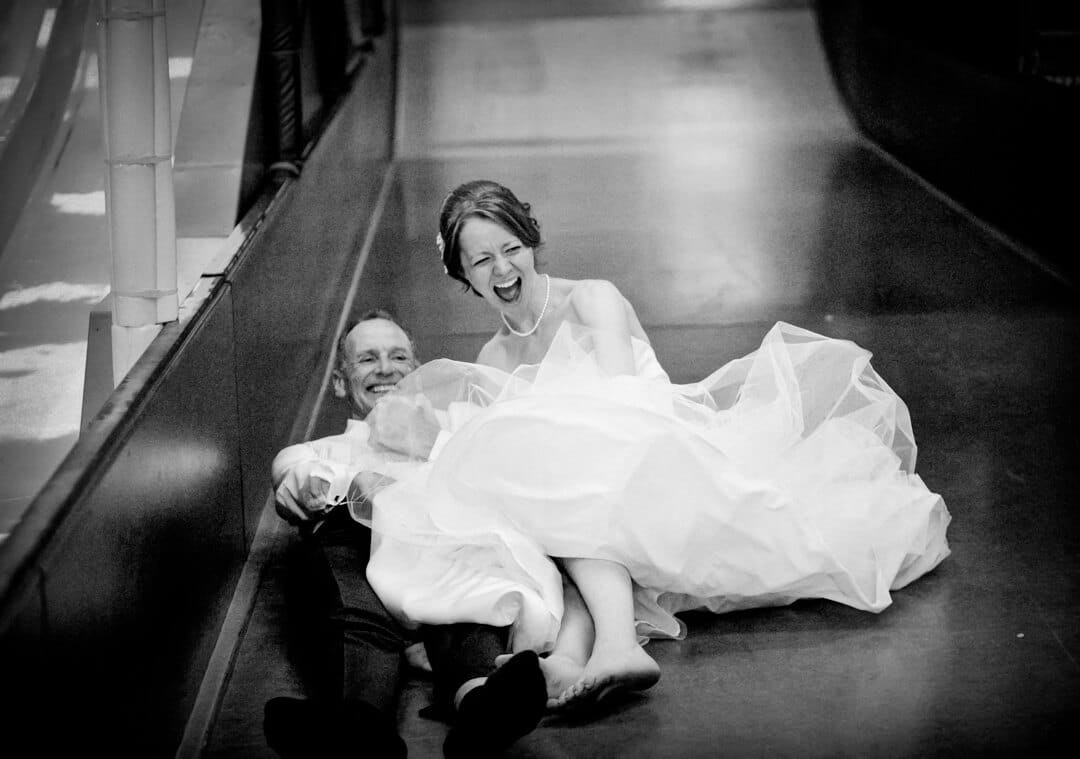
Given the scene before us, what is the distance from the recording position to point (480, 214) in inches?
114

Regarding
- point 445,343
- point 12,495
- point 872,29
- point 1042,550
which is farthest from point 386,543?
point 872,29

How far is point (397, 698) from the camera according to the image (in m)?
2.35

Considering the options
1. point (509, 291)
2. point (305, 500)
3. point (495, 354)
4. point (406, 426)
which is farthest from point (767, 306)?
point (305, 500)

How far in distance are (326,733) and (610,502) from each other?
673 mm

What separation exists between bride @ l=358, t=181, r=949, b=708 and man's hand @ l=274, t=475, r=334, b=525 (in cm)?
17

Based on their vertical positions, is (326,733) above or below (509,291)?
below

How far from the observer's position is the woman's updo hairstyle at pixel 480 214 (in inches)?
114

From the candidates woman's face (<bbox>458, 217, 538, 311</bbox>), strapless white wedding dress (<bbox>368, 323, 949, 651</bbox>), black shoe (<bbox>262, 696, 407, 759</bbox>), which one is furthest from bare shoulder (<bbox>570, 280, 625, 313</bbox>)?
black shoe (<bbox>262, 696, 407, 759</bbox>)

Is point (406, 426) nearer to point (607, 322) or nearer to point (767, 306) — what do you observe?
point (607, 322)

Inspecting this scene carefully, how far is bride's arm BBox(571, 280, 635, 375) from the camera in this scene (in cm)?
286

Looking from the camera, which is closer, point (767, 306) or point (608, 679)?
point (608, 679)

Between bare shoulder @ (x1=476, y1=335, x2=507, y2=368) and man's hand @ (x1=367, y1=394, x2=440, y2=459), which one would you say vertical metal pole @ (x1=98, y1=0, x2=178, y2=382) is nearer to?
man's hand @ (x1=367, y1=394, x2=440, y2=459)

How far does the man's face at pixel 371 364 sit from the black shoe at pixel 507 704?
115cm

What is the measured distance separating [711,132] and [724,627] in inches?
204
